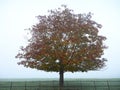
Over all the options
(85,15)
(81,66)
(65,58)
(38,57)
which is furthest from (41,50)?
(85,15)

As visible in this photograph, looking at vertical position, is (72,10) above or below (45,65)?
above

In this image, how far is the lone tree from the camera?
4084 cm

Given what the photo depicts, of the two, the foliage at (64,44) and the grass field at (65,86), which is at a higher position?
the foliage at (64,44)

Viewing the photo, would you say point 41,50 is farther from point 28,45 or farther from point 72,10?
point 72,10

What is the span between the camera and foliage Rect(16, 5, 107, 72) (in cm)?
4084

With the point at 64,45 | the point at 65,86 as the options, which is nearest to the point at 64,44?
the point at 64,45

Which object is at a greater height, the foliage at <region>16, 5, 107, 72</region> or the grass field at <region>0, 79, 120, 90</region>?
the foliage at <region>16, 5, 107, 72</region>

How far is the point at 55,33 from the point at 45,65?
16.0ft

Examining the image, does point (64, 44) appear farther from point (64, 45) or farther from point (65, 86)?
point (65, 86)

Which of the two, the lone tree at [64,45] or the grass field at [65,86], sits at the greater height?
the lone tree at [64,45]

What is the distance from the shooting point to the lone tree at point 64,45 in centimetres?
4084

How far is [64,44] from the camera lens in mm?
40000

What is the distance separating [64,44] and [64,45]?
2.30 feet

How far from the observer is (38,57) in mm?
41375
